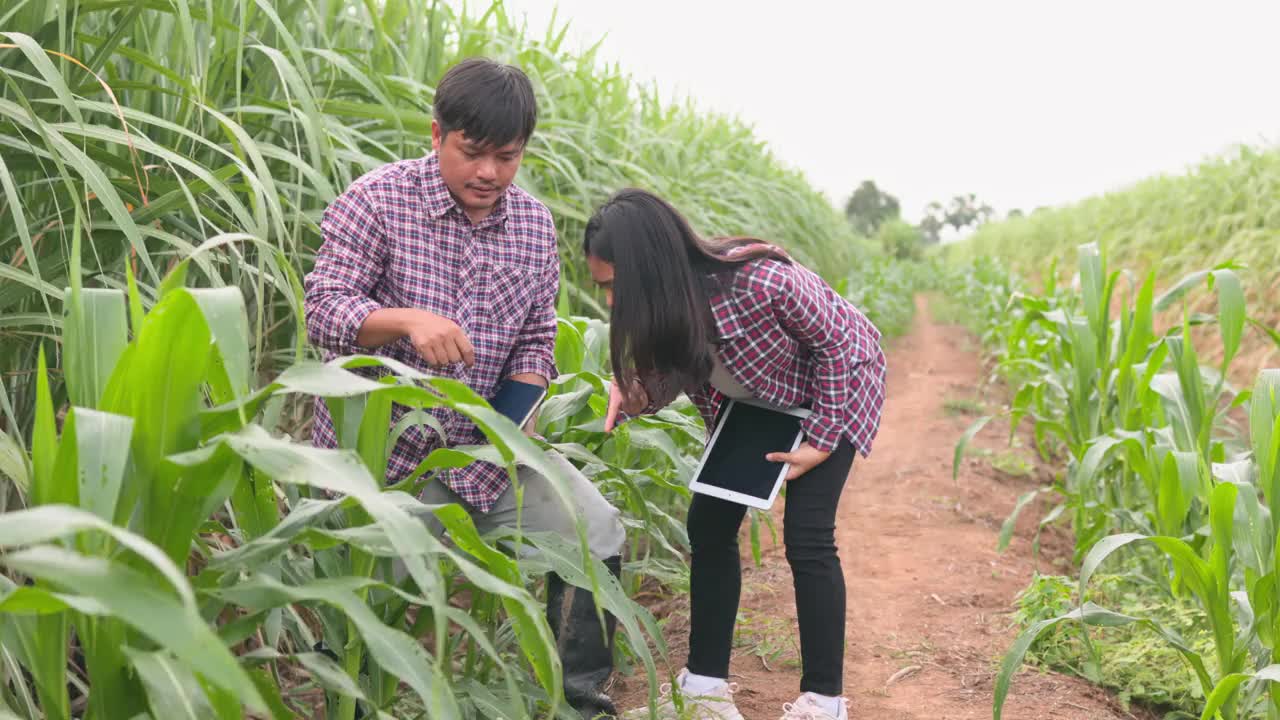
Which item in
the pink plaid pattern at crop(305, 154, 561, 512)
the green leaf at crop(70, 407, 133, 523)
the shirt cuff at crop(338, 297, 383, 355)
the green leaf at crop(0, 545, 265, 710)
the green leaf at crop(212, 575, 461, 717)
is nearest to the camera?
the green leaf at crop(0, 545, 265, 710)

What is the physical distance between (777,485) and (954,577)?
1551 mm

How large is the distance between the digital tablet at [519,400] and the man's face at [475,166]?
31cm

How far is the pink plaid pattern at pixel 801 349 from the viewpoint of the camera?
2039 mm

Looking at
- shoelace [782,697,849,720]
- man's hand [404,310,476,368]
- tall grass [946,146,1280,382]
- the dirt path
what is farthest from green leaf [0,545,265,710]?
tall grass [946,146,1280,382]

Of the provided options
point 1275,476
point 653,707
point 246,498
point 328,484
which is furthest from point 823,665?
point 328,484

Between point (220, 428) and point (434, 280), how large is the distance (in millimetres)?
723

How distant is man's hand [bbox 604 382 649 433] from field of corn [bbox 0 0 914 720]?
0.08 meters

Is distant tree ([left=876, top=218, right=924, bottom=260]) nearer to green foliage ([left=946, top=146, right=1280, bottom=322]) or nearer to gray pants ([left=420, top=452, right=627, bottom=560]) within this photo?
green foliage ([left=946, top=146, right=1280, bottom=322])

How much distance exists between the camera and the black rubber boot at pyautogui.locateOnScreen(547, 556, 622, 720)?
6.56ft

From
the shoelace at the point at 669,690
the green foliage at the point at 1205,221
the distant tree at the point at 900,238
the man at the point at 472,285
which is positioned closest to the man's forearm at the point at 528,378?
the man at the point at 472,285

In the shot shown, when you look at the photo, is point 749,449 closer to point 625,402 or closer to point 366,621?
point 625,402

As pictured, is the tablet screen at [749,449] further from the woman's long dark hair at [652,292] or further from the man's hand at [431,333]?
the man's hand at [431,333]

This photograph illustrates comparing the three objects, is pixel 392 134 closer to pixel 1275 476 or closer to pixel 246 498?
pixel 246 498

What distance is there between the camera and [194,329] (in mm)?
1093
